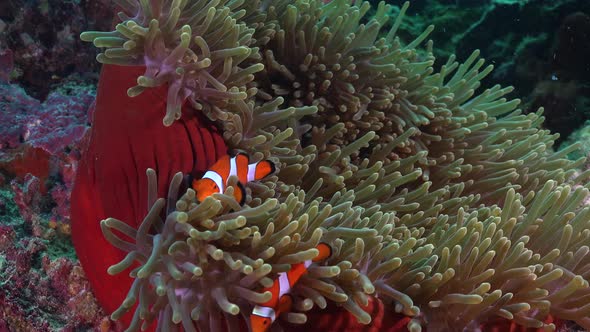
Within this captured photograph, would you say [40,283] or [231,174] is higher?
[231,174]

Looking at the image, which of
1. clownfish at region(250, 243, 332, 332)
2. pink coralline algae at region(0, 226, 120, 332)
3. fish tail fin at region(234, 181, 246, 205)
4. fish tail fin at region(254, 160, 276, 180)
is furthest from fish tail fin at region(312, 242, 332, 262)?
pink coralline algae at region(0, 226, 120, 332)

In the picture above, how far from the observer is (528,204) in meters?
1.98

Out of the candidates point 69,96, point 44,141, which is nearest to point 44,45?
point 69,96

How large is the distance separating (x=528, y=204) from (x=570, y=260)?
0.65m

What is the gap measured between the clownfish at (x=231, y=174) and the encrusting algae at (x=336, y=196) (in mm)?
38

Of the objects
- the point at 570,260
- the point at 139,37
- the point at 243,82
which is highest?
the point at 139,37

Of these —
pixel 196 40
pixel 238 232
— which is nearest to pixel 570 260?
pixel 238 232

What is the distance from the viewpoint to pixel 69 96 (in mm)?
2082

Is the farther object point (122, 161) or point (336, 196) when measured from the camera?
point (336, 196)

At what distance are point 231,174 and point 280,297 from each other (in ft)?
1.33

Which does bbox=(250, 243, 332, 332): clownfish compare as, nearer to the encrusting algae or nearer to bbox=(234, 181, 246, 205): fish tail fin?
the encrusting algae

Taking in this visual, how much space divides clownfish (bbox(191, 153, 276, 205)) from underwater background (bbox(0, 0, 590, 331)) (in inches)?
19.3

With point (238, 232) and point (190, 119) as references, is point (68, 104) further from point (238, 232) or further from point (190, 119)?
point (238, 232)

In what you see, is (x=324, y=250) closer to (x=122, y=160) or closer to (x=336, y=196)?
(x=336, y=196)
